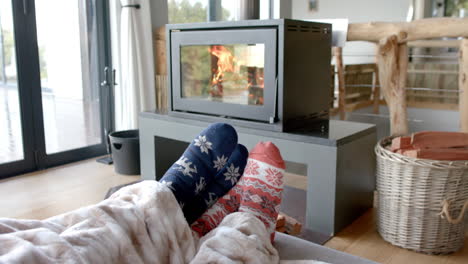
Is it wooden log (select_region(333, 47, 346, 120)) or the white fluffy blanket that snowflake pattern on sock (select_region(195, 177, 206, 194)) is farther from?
wooden log (select_region(333, 47, 346, 120))

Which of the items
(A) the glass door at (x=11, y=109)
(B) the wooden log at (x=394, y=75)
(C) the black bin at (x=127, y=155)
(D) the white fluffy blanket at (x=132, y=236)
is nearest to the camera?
(D) the white fluffy blanket at (x=132, y=236)

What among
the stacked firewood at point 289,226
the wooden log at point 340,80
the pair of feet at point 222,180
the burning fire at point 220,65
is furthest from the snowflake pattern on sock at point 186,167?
the wooden log at point 340,80

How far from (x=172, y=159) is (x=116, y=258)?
1711 mm

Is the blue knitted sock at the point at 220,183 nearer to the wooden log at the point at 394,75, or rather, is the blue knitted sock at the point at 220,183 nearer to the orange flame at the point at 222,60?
the orange flame at the point at 222,60

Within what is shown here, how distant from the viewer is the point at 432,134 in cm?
170

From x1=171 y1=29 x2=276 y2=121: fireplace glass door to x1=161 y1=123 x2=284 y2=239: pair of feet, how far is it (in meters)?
0.62

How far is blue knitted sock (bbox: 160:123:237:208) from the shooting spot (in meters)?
1.19

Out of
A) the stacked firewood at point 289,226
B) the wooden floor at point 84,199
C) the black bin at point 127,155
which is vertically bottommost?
the wooden floor at point 84,199

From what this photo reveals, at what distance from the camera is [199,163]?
1.28 metres

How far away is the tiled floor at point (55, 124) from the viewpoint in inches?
105

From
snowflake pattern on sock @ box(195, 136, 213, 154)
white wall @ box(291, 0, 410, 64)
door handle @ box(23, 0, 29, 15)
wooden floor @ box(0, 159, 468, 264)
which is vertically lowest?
wooden floor @ box(0, 159, 468, 264)

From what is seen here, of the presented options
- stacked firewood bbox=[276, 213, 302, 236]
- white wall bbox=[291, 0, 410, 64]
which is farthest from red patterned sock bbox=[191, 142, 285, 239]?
white wall bbox=[291, 0, 410, 64]

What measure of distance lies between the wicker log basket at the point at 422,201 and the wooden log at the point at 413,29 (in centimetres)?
84

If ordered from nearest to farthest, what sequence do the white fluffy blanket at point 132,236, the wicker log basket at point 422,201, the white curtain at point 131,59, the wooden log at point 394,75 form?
the white fluffy blanket at point 132,236 → the wicker log basket at point 422,201 → the wooden log at point 394,75 → the white curtain at point 131,59
